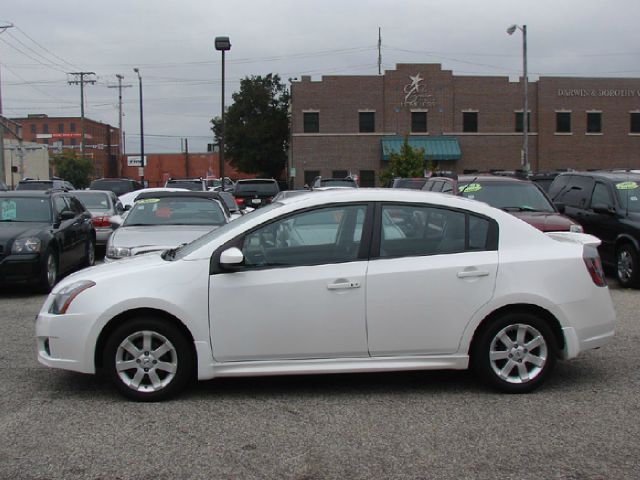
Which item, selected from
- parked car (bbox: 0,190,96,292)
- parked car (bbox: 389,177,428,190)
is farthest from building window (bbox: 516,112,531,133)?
parked car (bbox: 0,190,96,292)

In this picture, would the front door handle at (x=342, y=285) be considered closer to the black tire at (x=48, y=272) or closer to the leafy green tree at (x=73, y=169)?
the black tire at (x=48, y=272)

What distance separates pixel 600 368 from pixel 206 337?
353cm

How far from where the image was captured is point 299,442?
475 centimetres

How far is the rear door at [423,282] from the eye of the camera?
5559 mm

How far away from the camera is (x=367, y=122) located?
178ft

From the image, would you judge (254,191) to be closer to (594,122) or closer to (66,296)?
(66,296)

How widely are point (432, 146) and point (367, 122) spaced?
508 cm

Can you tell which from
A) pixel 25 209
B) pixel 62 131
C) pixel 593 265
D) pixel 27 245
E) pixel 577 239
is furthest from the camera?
pixel 62 131

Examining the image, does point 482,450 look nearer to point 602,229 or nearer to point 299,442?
point 299,442

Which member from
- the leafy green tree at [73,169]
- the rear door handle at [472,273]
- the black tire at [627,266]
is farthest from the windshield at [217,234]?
the leafy green tree at [73,169]

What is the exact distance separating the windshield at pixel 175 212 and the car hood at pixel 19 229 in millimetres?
1386

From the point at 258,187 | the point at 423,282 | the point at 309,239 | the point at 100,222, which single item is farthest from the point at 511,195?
the point at 258,187

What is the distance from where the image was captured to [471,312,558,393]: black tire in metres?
5.69

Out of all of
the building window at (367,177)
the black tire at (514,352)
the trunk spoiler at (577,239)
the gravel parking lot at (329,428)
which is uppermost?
the building window at (367,177)
